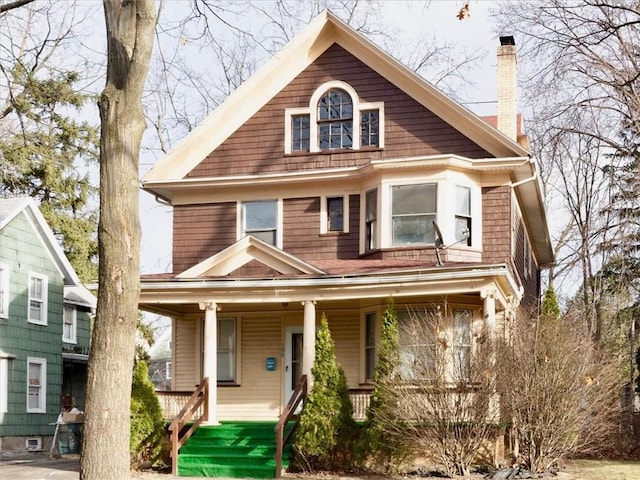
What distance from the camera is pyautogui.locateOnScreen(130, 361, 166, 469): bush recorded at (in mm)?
18062

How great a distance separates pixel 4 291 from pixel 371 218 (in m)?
9.48

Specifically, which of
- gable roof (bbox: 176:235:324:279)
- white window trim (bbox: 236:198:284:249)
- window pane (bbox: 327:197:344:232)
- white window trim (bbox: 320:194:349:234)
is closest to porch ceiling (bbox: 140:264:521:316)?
gable roof (bbox: 176:235:324:279)

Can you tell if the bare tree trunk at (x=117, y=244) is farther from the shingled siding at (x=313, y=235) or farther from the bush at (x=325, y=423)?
the shingled siding at (x=313, y=235)

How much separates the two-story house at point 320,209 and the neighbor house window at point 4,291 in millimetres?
4637

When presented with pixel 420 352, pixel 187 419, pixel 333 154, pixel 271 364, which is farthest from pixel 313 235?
pixel 420 352

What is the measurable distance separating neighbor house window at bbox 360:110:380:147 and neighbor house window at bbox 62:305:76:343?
38.1ft

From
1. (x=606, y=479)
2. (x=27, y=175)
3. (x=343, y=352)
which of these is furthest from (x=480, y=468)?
(x=27, y=175)

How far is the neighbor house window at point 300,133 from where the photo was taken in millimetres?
21969

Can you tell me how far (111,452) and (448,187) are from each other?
476 inches

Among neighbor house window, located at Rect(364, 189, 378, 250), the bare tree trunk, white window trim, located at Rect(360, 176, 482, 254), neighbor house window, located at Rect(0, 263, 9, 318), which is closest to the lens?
the bare tree trunk

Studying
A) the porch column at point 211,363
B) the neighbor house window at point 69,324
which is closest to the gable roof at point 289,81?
the porch column at point 211,363

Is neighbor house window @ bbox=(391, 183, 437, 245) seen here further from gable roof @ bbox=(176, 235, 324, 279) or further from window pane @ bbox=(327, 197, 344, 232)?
gable roof @ bbox=(176, 235, 324, 279)

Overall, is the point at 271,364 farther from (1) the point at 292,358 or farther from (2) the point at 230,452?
(2) the point at 230,452

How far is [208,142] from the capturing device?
22406 millimetres
